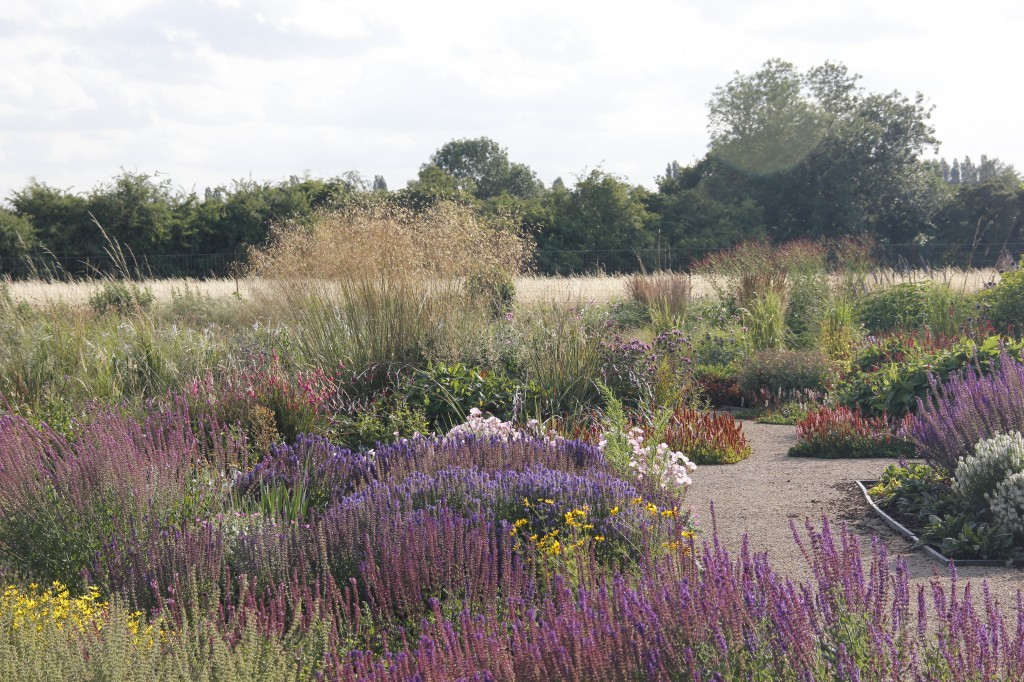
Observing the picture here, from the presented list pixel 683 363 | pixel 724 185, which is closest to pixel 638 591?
pixel 683 363

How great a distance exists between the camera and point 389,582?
11.3 feet

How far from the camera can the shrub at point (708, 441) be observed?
7.55m

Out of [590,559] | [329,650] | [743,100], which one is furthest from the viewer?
[743,100]

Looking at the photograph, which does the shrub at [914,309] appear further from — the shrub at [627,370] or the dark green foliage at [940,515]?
the dark green foliage at [940,515]

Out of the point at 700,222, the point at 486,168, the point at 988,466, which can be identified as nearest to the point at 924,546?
the point at 988,466

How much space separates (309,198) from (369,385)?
23.9m

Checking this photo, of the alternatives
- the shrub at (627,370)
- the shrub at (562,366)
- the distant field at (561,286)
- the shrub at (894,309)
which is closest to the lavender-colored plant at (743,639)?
the shrub at (562,366)

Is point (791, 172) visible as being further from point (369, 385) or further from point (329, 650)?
point (329, 650)

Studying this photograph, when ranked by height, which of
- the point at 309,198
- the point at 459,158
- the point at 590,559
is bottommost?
the point at 590,559

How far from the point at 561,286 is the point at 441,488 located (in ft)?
42.4

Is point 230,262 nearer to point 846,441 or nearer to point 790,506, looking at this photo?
point 846,441

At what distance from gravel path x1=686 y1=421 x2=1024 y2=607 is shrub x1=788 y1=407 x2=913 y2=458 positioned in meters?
0.24

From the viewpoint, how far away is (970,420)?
→ 18.7ft

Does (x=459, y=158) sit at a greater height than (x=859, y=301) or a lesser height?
greater
